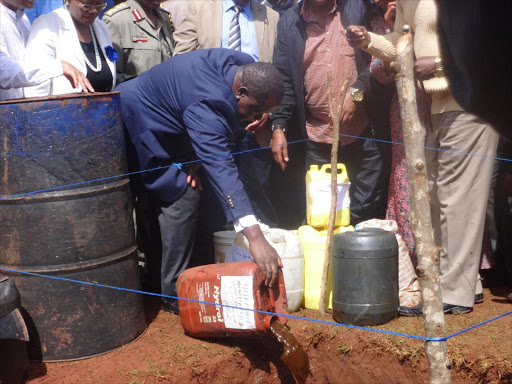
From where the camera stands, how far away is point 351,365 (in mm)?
3896

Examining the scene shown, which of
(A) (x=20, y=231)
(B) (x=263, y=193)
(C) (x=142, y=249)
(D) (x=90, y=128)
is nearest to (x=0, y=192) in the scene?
(A) (x=20, y=231)

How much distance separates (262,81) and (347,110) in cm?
122

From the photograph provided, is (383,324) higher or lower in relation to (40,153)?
lower

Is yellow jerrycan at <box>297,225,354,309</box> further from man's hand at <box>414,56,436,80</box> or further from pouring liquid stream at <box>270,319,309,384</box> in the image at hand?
man's hand at <box>414,56,436,80</box>

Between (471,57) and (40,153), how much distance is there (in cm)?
278

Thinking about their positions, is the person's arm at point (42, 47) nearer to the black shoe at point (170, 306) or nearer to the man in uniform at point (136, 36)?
the man in uniform at point (136, 36)

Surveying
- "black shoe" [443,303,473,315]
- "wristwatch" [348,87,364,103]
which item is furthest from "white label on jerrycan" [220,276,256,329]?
"wristwatch" [348,87,364,103]

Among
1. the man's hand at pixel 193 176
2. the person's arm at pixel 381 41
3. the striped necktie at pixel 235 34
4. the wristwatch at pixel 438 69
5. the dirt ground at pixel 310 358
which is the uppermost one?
the striped necktie at pixel 235 34

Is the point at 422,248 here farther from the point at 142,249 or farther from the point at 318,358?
the point at 142,249

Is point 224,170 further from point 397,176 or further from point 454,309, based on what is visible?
point 454,309

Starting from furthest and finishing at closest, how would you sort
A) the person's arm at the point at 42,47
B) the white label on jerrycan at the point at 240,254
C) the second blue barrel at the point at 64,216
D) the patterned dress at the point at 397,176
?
the patterned dress at the point at 397,176 < the white label on jerrycan at the point at 240,254 < the person's arm at the point at 42,47 < the second blue barrel at the point at 64,216

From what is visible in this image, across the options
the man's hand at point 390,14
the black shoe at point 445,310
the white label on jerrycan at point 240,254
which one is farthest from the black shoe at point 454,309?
the man's hand at point 390,14

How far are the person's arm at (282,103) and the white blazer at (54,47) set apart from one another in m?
1.47

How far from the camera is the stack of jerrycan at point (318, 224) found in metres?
4.38
